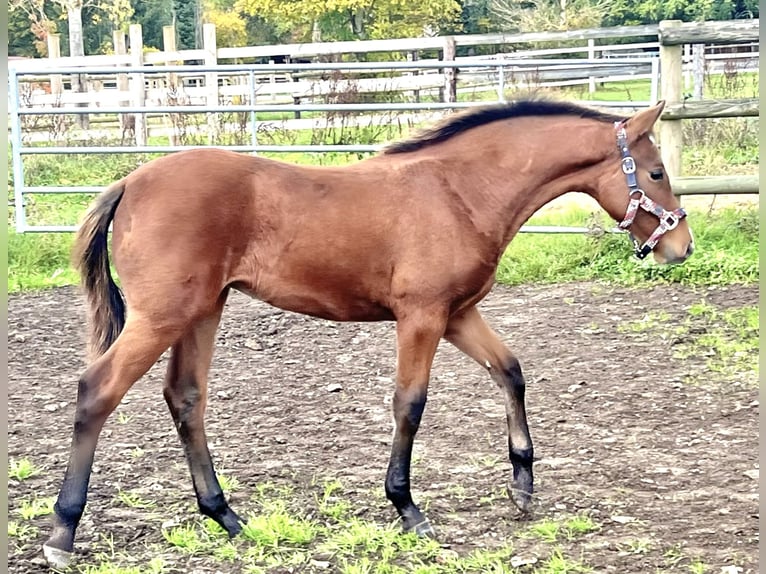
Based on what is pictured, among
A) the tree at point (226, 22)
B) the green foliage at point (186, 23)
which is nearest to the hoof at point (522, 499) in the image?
the tree at point (226, 22)

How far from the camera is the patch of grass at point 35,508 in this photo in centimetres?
342

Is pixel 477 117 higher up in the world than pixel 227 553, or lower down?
higher up

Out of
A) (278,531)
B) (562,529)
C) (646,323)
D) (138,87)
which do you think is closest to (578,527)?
(562,529)

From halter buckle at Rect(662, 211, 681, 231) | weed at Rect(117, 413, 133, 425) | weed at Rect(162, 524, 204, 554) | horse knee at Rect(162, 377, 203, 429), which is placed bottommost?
weed at Rect(117, 413, 133, 425)

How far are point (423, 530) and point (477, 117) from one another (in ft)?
5.22

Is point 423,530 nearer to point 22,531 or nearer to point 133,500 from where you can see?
point 133,500

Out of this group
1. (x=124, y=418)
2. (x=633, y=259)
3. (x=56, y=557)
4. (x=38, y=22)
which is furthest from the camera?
(x=38, y=22)

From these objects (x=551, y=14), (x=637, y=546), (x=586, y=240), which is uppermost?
(x=551, y=14)

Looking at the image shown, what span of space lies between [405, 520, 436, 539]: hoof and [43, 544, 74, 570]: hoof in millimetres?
1183

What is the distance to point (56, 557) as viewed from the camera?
304 centimetres

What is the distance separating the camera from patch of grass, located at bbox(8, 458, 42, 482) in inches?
150

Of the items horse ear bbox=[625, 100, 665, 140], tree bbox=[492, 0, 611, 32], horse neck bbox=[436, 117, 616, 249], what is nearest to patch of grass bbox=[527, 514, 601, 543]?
horse neck bbox=[436, 117, 616, 249]

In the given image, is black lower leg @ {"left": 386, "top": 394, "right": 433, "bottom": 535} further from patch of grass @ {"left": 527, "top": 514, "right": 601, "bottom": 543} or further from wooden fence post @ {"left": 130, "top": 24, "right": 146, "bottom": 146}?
wooden fence post @ {"left": 130, "top": 24, "right": 146, "bottom": 146}

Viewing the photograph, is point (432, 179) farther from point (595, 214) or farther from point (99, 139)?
point (99, 139)
